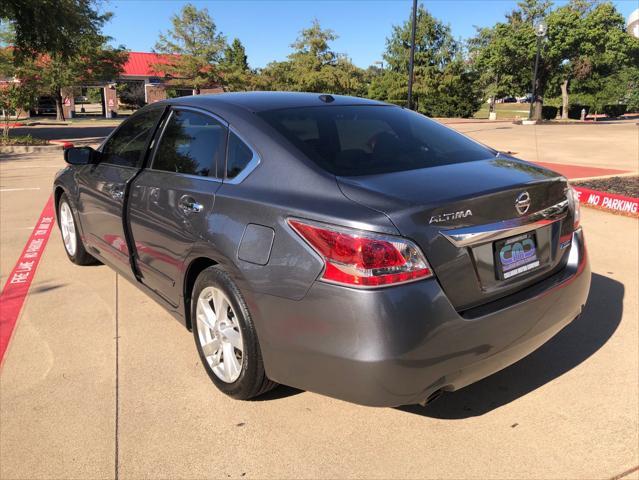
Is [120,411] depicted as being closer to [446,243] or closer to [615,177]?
[446,243]

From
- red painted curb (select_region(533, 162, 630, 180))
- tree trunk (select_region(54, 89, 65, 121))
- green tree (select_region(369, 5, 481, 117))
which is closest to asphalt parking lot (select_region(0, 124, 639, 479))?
red painted curb (select_region(533, 162, 630, 180))

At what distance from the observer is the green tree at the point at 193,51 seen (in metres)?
46.2

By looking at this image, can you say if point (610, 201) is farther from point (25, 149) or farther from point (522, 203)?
point (25, 149)

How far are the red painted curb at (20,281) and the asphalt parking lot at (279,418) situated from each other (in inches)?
4.7

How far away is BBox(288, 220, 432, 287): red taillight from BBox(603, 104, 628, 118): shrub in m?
54.0

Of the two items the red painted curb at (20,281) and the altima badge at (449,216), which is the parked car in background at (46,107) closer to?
the red painted curb at (20,281)

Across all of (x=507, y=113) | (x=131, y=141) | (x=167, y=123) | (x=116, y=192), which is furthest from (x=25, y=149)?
(x=507, y=113)

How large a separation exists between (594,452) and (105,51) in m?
42.7

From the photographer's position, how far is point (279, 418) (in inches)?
111

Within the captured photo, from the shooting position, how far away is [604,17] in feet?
123

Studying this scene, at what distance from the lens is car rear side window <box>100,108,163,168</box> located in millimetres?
3785

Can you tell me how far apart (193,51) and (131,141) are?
4749cm

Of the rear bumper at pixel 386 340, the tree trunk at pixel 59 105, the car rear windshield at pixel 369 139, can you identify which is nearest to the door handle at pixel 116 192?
the car rear windshield at pixel 369 139

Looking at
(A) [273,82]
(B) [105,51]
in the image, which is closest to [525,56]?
(A) [273,82]
